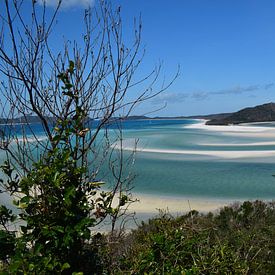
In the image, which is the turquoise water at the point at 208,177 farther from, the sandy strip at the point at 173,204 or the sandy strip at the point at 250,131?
the sandy strip at the point at 250,131

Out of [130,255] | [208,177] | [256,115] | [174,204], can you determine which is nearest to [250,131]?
[256,115]

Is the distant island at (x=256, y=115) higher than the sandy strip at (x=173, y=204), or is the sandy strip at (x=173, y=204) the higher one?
the distant island at (x=256, y=115)

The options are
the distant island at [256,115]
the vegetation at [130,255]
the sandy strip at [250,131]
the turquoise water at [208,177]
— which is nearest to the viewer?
the vegetation at [130,255]

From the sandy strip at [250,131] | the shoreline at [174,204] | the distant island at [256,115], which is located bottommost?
the sandy strip at [250,131]

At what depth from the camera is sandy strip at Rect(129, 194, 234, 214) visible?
38.3 ft

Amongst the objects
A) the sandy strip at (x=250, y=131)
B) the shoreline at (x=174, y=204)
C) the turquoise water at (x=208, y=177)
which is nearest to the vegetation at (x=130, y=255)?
the shoreline at (x=174, y=204)

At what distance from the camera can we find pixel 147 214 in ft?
37.2

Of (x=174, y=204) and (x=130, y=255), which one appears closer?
(x=130, y=255)

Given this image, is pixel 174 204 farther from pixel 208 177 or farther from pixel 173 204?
pixel 208 177

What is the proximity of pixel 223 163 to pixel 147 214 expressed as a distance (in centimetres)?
1275

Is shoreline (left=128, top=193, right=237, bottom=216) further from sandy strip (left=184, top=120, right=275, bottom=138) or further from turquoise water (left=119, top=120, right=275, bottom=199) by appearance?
sandy strip (left=184, top=120, right=275, bottom=138)

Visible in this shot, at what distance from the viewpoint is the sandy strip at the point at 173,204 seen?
1168 centimetres

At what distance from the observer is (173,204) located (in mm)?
12375

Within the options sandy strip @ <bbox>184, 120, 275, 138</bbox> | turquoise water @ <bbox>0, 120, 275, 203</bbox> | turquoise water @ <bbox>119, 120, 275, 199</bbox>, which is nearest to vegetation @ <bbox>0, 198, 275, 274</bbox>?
turquoise water @ <bbox>0, 120, 275, 203</bbox>
